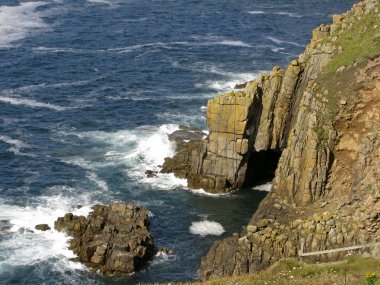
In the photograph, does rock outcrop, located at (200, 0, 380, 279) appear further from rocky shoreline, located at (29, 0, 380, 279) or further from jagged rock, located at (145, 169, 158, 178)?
jagged rock, located at (145, 169, 158, 178)

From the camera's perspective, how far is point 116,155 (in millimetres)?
96625

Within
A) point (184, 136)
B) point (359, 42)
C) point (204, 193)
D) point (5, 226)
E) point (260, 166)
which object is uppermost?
point (359, 42)

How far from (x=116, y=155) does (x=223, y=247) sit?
99.9ft

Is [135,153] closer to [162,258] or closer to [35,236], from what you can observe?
[35,236]

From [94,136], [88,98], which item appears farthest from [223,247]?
[88,98]

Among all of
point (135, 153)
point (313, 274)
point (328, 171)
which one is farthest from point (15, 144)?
point (313, 274)

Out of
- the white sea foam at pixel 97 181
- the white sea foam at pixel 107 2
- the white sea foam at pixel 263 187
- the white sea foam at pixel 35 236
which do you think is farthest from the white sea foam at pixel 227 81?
the white sea foam at pixel 107 2

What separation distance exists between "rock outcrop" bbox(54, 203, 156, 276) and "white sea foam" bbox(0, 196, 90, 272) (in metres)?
1.30

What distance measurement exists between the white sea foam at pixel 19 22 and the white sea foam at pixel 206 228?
77687 millimetres

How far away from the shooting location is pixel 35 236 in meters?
77.1

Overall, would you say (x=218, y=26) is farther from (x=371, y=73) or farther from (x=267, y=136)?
(x=371, y=73)

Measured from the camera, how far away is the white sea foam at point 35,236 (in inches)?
2859

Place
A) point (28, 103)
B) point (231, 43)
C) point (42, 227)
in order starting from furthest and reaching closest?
point (231, 43), point (28, 103), point (42, 227)

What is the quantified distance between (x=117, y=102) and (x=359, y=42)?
47.0 meters
